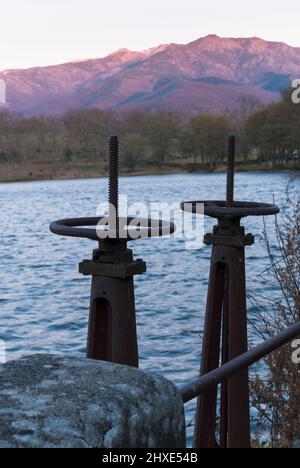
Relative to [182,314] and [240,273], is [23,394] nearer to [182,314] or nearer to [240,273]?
[240,273]

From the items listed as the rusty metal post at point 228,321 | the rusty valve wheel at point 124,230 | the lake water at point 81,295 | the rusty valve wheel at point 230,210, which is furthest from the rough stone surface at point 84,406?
the lake water at point 81,295

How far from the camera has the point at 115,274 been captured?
3225 mm

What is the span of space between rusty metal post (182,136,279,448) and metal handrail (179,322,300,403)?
1.78 metres

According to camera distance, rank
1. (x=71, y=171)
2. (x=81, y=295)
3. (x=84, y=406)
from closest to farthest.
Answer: (x=84, y=406), (x=81, y=295), (x=71, y=171)

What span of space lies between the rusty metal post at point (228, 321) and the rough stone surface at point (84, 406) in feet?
9.68

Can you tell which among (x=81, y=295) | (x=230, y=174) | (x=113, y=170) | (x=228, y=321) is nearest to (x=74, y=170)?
(x=81, y=295)

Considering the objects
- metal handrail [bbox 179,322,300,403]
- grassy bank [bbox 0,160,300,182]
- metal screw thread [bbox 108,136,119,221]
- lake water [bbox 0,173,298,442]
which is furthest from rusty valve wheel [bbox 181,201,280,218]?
grassy bank [bbox 0,160,300,182]

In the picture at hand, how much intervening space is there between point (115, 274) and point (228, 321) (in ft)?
6.58

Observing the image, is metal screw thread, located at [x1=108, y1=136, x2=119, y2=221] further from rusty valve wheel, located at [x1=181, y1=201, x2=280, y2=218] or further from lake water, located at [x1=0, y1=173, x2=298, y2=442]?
lake water, located at [x1=0, y1=173, x2=298, y2=442]

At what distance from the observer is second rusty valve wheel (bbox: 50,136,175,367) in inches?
127

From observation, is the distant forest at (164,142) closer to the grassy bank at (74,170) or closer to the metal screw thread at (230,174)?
the grassy bank at (74,170)

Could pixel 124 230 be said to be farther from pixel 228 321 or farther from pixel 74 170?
pixel 74 170

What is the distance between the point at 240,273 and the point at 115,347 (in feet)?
6.11
